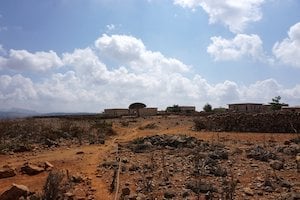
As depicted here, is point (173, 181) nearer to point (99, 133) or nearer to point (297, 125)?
point (99, 133)

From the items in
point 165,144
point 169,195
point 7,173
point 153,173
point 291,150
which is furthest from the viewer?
point 165,144

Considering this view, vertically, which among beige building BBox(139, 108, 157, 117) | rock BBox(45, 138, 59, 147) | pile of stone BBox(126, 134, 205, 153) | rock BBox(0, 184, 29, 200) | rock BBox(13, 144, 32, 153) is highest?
beige building BBox(139, 108, 157, 117)

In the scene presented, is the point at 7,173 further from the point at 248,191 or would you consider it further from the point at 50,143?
the point at 248,191

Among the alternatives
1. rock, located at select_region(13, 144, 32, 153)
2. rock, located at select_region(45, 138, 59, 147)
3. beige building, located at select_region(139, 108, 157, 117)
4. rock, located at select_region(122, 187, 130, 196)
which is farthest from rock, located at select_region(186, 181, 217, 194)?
beige building, located at select_region(139, 108, 157, 117)

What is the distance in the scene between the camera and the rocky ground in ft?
30.0

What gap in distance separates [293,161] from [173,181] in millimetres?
4568

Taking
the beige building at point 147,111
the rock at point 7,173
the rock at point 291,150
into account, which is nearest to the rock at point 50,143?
the rock at point 7,173

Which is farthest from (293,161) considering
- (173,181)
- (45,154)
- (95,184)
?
(45,154)

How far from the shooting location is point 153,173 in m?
11.0

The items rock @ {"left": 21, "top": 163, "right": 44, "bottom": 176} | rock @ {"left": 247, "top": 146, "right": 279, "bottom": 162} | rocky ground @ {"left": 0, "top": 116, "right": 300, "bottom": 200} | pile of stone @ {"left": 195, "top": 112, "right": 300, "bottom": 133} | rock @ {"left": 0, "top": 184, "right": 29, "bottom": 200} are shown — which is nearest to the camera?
rock @ {"left": 0, "top": 184, "right": 29, "bottom": 200}

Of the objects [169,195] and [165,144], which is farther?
[165,144]

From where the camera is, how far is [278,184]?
9.73m

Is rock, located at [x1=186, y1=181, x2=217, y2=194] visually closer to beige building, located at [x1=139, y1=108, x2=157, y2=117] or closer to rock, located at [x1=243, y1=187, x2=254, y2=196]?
rock, located at [x1=243, y1=187, x2=254, y2=196]

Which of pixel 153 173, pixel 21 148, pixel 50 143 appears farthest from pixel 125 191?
pixel 50 143
